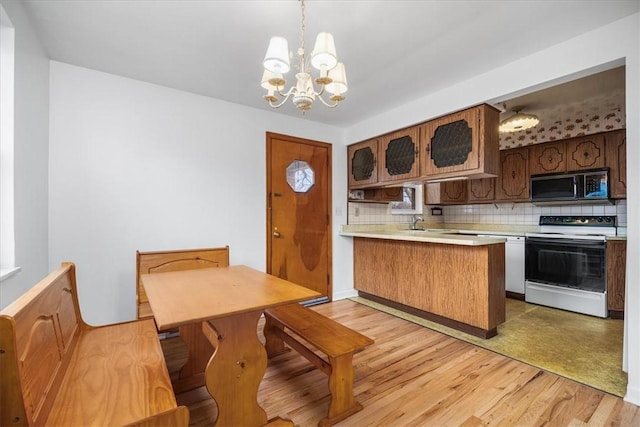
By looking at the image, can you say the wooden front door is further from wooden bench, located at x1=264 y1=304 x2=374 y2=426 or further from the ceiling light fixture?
the ceiling light fixture

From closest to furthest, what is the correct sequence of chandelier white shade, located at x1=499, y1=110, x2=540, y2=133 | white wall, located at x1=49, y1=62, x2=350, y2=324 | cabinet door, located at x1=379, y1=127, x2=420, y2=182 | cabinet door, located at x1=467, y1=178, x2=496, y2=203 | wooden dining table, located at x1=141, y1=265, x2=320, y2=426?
1. wooden dining table, located at x1=141, y1=265, x2=320, y2=426
2. white wall, located at x1=49, y1=62, x2=350, y2=324
3. cabinet door, located at x1=379, y1=127, x2=420, y2=182
4. chandelier white shade, located at x1=499, y1=110, x2=540, y2=133
5. cabinet door, located at x1=467, y1=178, x2=496, y2=203

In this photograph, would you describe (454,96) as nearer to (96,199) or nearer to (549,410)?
(549,410)

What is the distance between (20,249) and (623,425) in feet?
11.7

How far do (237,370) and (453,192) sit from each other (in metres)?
4.56

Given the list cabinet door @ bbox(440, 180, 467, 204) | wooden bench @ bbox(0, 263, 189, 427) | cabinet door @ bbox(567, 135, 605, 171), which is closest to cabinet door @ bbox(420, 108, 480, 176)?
cabinet door @ bbox(567, 135, 605, 171)

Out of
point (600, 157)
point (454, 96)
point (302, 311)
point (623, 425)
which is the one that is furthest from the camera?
point (600, 157)

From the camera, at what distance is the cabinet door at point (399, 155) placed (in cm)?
313

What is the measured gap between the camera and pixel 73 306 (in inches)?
62.2

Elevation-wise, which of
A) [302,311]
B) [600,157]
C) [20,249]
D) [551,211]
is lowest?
[302,311]

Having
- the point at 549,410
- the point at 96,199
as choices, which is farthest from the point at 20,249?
the point at 549,410

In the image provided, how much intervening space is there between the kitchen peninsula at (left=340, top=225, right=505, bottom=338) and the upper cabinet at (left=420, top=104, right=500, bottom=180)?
2.16ft

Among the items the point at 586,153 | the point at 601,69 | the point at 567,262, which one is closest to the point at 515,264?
the point at 567,262

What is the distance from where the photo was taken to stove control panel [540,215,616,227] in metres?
3.46

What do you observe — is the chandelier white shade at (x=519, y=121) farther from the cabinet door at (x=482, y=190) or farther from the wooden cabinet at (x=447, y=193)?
the wooden cabinet at (x=447, y=193)
